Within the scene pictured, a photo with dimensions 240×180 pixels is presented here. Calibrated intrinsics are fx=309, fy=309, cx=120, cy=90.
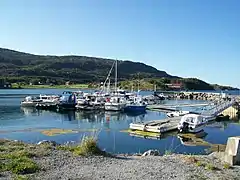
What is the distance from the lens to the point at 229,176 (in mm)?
9984

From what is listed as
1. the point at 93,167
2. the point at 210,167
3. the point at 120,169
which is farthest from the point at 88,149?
the point at 210,167

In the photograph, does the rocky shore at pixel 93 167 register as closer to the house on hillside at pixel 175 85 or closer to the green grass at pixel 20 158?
the green grass at pixel 20 158

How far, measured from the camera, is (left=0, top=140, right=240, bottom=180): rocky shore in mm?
9117

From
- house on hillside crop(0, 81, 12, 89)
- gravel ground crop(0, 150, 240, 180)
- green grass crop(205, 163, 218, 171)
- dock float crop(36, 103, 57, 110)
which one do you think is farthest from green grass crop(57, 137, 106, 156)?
house on hillside crop(0, 81, 12, 89)

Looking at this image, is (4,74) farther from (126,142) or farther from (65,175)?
(65,175)

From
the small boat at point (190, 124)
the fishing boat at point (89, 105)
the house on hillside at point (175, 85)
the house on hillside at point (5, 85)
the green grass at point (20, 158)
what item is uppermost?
the house on hillside at point (175, 85)

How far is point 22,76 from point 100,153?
186443mm

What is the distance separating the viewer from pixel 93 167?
1009 cm

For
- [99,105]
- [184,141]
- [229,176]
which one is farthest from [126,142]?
[99,105]

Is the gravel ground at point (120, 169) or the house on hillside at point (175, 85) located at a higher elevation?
the house on hillside at point (175, 85)

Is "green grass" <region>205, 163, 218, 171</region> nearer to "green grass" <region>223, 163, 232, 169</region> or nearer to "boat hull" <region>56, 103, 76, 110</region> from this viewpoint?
"green grass" <region>223, 163, 232, 169</region>

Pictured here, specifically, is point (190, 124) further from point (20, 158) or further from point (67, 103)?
point (67, 103)

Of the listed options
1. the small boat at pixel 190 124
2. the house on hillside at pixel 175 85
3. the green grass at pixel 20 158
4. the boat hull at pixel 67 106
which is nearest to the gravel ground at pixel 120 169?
the green grass at pixel 20 158

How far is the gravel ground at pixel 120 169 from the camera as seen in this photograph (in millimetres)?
9156
